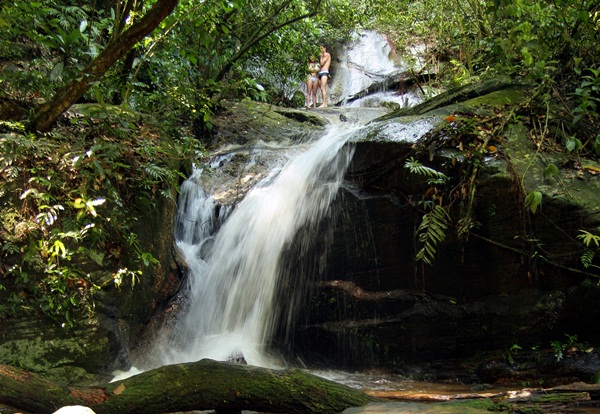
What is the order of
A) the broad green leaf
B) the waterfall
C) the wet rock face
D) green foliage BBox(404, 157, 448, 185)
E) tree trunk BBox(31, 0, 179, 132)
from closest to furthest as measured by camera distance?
1. tree trunk BBox(31, 0, 179, 132)
2. the broad green leaf
3. the wet rock face
4. green foliage BBox(404, 157, 448, 185)
5. the waterfall

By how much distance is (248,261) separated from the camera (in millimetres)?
5984

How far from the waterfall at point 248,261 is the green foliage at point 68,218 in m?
1.12

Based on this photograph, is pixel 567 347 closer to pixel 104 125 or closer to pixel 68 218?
pixel 68 218

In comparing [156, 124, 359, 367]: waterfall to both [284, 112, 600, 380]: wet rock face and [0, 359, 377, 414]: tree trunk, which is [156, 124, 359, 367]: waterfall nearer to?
[284, 112, 600, 380]: wet rock face

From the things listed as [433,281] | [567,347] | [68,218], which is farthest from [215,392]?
[567,347]

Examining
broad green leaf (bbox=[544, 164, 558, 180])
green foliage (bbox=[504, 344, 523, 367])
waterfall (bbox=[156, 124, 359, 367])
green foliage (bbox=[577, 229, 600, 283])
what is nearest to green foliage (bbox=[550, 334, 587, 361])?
green foliage (bbox=[504, 344, 523, 367])

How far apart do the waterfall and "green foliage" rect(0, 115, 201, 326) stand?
1123mm

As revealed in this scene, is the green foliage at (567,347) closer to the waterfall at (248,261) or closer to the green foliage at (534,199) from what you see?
the green foliage at (534,199)

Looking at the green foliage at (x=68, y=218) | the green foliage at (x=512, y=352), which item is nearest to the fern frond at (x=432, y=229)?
the green foliage at (x=512, y=352)

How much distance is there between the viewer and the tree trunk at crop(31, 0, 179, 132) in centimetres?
404

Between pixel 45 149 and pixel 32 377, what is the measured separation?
252cm

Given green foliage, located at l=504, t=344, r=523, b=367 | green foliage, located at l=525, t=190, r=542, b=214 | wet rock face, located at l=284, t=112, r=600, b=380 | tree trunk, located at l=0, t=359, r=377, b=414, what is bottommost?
tree trunk, located at l=0, t=359, r=377, b=414

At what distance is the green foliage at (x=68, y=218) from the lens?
4.17 metres

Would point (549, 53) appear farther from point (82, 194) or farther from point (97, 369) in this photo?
point (97, 369)
